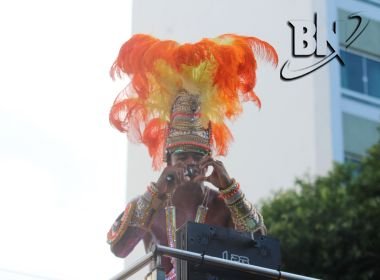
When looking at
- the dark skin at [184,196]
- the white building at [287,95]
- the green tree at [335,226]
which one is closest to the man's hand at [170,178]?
the dark skin at [184,196]

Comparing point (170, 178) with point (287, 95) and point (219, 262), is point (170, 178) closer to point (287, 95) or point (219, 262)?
point (219, 262)

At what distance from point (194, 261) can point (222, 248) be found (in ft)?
1.34

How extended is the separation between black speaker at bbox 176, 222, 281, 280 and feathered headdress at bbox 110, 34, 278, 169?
109cm

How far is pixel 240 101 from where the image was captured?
7.76 meters

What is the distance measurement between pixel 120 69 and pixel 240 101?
0.88 metres

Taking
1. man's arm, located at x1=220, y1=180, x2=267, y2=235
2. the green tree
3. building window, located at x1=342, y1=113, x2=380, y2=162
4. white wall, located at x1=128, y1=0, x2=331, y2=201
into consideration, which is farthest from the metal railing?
building window, located at x1=342, y1=113, x2=380, y2=162

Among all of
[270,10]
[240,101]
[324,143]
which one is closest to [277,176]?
[324,143]

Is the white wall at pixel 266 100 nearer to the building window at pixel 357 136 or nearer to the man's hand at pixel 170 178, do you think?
the building window at pixel 357 136

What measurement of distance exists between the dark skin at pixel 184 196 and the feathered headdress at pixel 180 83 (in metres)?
0.25

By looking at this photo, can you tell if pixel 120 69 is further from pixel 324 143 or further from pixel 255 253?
pixel 324 143

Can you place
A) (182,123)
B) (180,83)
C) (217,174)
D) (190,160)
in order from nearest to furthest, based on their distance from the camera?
(217,174)
(190,160)
(182,123)
(180,83)

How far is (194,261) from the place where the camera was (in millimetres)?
6145

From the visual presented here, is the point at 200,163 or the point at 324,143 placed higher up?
the point at 324,143

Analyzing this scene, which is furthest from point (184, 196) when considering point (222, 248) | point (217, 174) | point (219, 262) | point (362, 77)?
point (362, 77)
